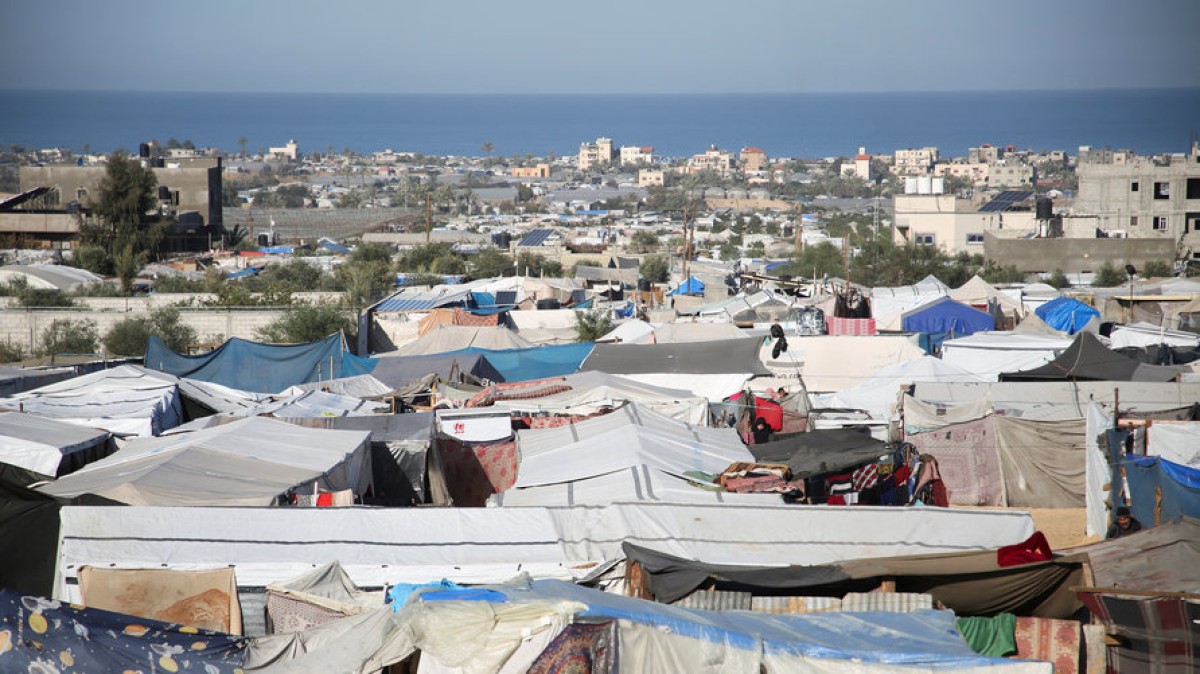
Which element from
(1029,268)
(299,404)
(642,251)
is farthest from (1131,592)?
(642,251)

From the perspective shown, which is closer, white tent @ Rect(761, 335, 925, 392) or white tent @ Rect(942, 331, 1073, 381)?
white tent @ Rect(942, 331, 1073, 381)

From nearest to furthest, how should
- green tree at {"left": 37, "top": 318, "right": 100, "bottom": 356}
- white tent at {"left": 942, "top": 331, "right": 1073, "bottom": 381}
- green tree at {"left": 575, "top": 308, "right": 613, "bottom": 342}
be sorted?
white tent at {"left": 942, "top": 331, "right": 1073, "bottom": 381}, green tree at {"left": 575, "top": 308, "right": 613, "bottom": 342}, green tree at {"left": 37, "top": 318, "right": 100, "bottom": 356}

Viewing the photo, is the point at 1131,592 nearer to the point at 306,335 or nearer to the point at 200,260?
the point at 306,335

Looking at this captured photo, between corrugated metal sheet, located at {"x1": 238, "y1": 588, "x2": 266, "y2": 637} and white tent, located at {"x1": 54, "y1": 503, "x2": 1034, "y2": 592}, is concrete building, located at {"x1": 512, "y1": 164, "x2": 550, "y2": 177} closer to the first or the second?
white tent, located at {"x1": 54, "y1": 503, "x2": 1034, "y2": 592}

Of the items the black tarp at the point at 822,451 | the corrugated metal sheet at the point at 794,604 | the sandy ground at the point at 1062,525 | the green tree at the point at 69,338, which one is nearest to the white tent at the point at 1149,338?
the sandy ground at the point at 1062,525

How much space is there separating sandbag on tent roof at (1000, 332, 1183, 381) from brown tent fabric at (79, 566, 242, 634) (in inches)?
402

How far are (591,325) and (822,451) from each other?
11.6 meters

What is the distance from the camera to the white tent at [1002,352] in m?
16.8

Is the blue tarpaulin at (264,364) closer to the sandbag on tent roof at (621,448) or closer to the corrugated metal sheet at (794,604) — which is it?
the sandbag on tent roof at (621,448)

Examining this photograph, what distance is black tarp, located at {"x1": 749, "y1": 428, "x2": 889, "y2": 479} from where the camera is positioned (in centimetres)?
1045

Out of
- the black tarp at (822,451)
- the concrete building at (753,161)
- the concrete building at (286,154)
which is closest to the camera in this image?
the black tarp at (822,451)

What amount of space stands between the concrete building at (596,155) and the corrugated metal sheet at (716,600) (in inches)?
6341

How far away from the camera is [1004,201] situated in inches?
2103

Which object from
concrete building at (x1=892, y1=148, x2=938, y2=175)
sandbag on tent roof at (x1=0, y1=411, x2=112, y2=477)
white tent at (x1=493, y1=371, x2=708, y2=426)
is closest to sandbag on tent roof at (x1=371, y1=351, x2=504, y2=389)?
white tent at (x1=493, y1=371, x2=708, y2=426)
